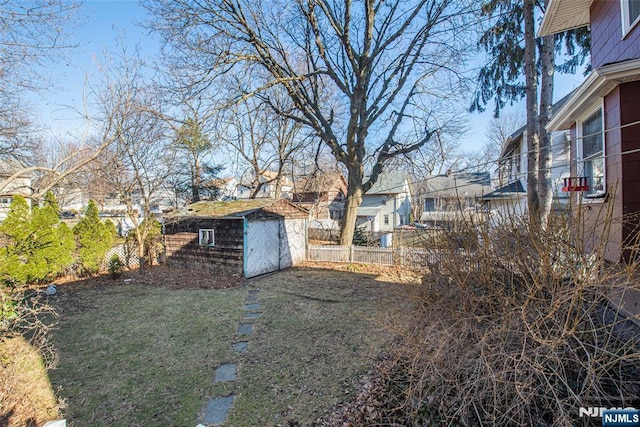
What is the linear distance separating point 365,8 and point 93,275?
45.6 ft

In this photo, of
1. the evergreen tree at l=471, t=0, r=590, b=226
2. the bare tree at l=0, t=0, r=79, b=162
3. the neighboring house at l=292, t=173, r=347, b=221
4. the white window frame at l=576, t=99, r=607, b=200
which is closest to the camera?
the bare tree at l=0, t=0, r=79, b=162

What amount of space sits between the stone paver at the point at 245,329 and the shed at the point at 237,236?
4336 millimetres

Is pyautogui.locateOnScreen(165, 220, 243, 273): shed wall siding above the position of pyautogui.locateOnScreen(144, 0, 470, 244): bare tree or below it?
below

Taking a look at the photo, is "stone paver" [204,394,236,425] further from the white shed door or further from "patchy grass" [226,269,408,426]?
the white shed door

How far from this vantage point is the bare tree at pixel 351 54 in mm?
9820

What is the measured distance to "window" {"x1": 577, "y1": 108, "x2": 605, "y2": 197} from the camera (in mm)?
5352

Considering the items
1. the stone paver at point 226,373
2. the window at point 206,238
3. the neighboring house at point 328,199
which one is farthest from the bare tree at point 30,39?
the neighboring house at point 328,199

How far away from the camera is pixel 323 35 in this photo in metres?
12.1

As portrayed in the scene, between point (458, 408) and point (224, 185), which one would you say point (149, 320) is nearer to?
point (458, 408)

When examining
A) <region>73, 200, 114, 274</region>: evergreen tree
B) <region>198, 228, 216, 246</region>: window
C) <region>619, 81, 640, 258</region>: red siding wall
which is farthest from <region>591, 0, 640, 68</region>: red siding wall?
<region>73, 200, 114, 274</region>: evergreen tree

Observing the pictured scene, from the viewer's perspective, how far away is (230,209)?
36.9ft

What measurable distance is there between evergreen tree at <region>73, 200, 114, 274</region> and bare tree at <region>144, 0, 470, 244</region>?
19.8 ft

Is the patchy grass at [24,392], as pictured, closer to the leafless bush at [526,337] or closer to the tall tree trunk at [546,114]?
the leafless bush at [526,337]

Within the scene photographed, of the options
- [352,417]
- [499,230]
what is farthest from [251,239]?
[499,230]
